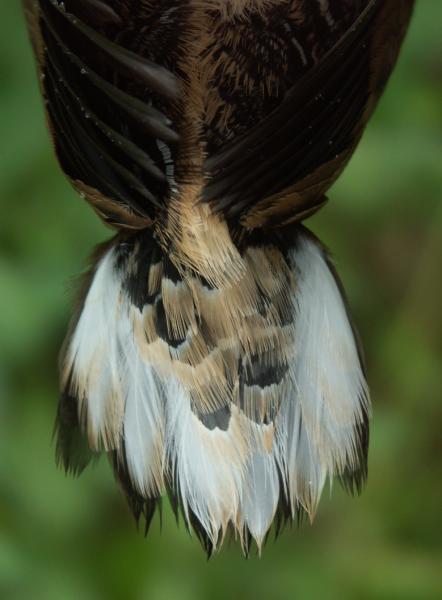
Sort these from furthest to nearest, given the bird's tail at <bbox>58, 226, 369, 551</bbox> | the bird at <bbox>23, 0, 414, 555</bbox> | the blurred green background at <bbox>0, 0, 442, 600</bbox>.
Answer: the blurred green background at <bbox>0, 0, 442, 600</bbox>
the bird's tail at <bbox>58, 226, 369, 551</bbox>
the bird at <bbox>23, 0, 414, 555</bbox>

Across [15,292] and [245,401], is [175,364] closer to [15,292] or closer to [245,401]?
[245,401]

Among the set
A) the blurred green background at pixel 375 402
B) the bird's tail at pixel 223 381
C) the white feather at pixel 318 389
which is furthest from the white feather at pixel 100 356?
the blurred green background at pixel 375 402

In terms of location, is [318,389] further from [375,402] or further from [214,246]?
[375,402]

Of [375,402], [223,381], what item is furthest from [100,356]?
[375,402]

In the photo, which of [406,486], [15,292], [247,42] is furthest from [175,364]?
[406,486]

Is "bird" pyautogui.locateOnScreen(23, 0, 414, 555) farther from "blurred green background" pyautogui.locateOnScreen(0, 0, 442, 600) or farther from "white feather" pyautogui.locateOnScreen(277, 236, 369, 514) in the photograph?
"blurred green background" pyautogui.locateOnScreen(0, 0, 442, 600)

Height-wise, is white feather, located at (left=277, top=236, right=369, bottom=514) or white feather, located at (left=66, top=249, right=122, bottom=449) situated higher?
white feather, located at (left=66, top=249, right=122, bottom=449)

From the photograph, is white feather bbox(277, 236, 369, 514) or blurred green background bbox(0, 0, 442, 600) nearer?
white feather bbox(277, 236, 369, 514)

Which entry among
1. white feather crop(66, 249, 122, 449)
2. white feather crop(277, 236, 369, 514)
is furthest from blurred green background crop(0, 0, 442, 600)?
white feather crop(277, 236, 369, 514)
